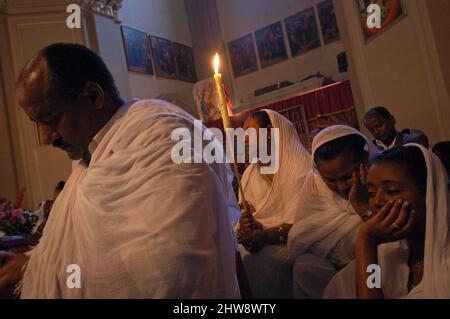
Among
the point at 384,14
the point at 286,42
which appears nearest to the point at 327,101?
the point at 286,42

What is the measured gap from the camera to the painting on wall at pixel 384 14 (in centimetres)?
436

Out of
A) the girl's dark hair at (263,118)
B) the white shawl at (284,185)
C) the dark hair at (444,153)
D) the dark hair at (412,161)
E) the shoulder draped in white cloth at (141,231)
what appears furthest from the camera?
the dark hair at (444,153)

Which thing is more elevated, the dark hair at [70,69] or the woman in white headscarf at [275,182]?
the dark hair at [70,69]

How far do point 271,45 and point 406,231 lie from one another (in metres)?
12.1

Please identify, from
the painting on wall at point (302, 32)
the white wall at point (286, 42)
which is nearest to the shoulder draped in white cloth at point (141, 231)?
the white wall at point (286, 42)

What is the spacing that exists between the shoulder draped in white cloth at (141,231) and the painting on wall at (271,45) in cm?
1198

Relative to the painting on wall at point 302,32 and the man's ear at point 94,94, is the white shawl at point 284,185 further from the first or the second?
the painting on wall at point 302,32

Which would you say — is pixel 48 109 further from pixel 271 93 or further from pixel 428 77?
pixel 271 93

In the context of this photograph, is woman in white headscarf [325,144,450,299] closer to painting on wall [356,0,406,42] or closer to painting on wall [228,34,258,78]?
painting on wall [356,0,406,42]

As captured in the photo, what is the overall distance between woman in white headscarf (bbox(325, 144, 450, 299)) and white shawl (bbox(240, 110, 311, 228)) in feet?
2.82

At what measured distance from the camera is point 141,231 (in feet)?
3.21

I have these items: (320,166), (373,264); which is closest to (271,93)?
(320,166)
